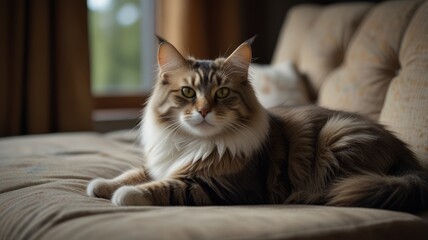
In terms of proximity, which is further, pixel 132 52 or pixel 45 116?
pixel 132 52

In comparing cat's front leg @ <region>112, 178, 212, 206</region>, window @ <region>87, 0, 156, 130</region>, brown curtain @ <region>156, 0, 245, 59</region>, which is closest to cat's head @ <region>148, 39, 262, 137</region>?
cat's front leg @ <region>112, 178, 212, 206</region>

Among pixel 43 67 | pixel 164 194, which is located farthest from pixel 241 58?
pixel 43 67

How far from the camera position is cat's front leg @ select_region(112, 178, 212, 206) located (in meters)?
1.30

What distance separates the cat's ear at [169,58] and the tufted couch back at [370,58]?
86cm

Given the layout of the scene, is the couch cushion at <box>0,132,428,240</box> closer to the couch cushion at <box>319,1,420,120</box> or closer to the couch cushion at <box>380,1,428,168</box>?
the couch cushion at <box>380,1,428,168</box>

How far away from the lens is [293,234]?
3.43ft

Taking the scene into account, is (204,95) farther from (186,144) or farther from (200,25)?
(200,25)

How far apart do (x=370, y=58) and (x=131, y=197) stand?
1.40 meters

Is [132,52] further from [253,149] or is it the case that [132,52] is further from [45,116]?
[253,149]

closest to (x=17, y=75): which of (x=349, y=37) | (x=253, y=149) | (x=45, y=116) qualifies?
(x=45, y=116)

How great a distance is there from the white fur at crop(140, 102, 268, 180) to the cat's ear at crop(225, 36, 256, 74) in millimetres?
155

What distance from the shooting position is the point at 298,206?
1.33 m

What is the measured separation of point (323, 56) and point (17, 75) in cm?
176

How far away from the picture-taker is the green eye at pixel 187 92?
58.4 inches
